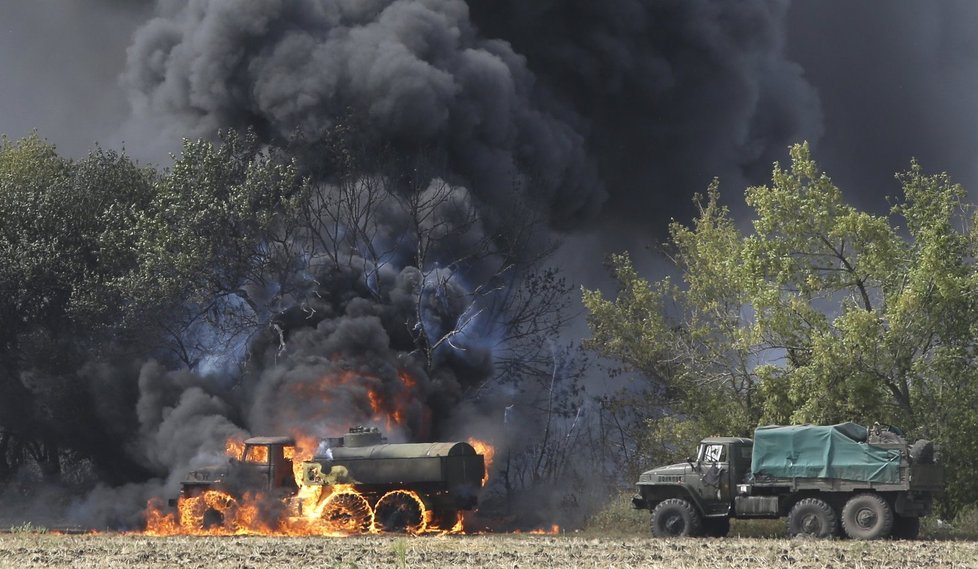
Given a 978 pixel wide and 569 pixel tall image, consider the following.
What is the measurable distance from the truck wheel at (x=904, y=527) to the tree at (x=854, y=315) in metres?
2.77

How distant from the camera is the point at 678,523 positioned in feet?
90.4

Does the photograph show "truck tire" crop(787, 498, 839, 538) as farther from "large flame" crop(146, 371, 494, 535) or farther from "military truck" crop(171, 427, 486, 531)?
"large flame" crop(146, 371, 494, 535)

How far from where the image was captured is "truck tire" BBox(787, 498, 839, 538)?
25938 mm

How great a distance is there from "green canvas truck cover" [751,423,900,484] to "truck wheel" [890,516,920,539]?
1.24 m

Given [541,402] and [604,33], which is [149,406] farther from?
[604,33]

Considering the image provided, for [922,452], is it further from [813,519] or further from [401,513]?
[401,513]

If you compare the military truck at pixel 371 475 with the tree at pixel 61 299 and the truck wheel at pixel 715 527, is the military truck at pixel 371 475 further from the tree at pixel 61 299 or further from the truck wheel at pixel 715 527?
the tree at pixel 61 299

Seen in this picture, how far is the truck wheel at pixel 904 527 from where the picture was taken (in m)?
26.3

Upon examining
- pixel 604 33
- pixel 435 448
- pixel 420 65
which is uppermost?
pixel 604 33

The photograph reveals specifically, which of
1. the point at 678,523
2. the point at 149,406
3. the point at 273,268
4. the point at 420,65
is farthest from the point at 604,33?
the point at 678,523

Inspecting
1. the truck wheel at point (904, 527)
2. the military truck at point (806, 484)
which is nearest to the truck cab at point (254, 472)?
the military truck at point (806, 484)

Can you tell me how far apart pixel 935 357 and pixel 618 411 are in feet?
33.7

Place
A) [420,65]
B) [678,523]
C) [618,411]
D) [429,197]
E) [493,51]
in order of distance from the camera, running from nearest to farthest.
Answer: [678,523]
[618,411]
[429,197]
[420,65]
[493,51]

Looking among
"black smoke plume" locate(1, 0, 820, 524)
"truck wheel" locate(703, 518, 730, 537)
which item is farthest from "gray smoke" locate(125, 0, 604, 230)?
"truck wheel" locate(703, 518, 730, 537)
